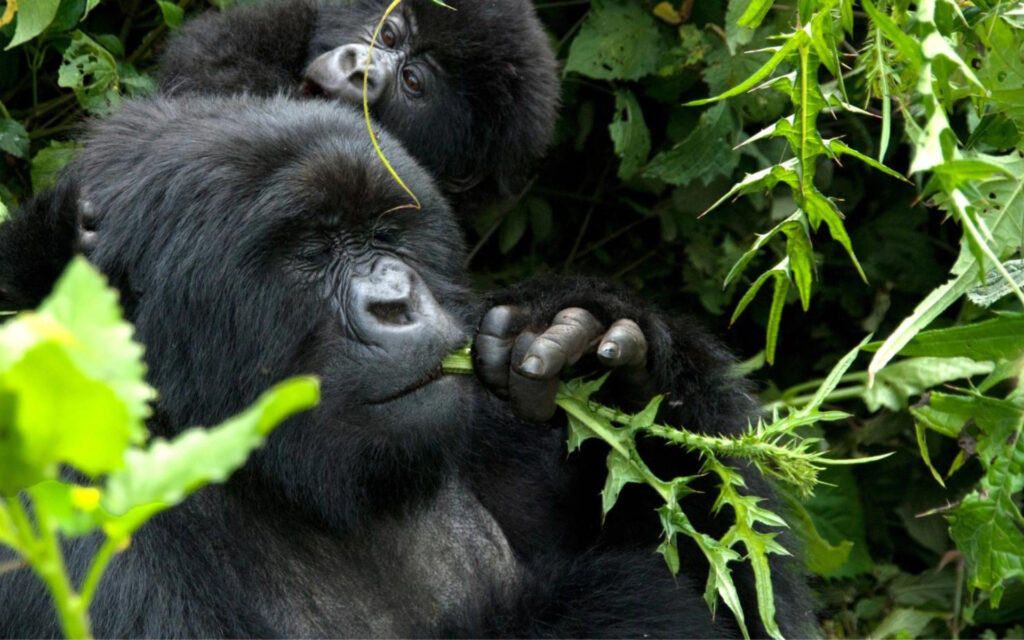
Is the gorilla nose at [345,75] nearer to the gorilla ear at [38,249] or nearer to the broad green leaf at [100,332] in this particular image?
the gorilla ear at [38,249]

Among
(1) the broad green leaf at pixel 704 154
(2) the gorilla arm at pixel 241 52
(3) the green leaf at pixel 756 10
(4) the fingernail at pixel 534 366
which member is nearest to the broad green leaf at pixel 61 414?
(4) the fingernail at pixel 534 366

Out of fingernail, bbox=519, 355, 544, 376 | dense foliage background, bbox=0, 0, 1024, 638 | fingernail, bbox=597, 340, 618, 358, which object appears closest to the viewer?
fingernail, bbox=519, 355, 544, 376

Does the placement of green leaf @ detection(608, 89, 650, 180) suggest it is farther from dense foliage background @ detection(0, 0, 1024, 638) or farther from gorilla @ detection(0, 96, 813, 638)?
gorilla @ detection(0, 96, 813, 638)

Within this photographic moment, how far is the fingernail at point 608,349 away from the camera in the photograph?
89.0 inches

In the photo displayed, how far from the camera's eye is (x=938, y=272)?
161 inches

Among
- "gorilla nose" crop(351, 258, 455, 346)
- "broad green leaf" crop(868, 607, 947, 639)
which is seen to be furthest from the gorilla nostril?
"broad green leaf" crop(868, 607, 947, 639)

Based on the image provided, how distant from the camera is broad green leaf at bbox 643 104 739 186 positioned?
11.9 feet

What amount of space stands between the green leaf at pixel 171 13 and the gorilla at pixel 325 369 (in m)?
0.86

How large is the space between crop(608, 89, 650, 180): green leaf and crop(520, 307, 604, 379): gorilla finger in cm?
148

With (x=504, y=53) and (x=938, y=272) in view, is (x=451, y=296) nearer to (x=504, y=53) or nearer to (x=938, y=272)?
(x=504, y=53)

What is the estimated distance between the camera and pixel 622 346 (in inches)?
89.9

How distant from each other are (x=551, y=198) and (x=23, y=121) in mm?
1760

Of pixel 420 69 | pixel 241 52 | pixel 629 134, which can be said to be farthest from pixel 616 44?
pixel 241 52

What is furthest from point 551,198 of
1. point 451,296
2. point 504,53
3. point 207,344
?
point 207,344
